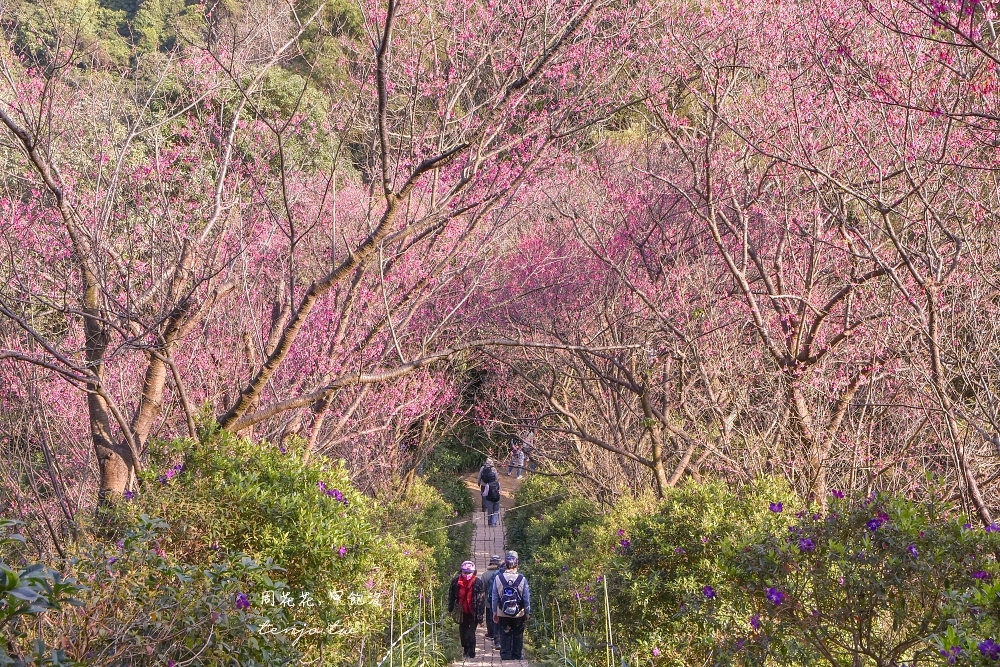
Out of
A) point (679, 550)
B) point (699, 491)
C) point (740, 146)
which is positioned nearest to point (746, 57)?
point (740, 146)

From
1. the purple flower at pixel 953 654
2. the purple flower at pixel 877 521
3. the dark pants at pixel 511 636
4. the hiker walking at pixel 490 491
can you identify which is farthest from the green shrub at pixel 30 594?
the hiker walking at pixel 490 491

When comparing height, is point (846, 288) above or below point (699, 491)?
above

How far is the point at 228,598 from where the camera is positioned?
3350 mm

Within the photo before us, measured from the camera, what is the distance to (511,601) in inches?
328

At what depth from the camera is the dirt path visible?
9261 mm

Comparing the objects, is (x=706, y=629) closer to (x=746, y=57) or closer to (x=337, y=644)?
(x=337, y=644)

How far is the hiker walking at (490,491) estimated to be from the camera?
1589 centimetres

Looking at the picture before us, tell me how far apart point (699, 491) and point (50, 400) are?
6.02 m

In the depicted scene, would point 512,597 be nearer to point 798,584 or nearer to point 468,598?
point 468,598

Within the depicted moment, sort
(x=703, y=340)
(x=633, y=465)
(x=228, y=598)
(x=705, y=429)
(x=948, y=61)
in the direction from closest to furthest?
(x=228, y=598), (x=948, y=61), (x=703, y=340), (x=705, y=429), (x=633, y=465)

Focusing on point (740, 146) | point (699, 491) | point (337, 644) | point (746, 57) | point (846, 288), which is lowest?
point (337, 644)

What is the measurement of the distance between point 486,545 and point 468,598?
7.83 metres

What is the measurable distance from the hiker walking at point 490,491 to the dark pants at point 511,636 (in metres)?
6.80

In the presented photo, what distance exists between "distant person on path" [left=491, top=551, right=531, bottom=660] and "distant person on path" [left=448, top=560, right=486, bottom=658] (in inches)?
12.0
